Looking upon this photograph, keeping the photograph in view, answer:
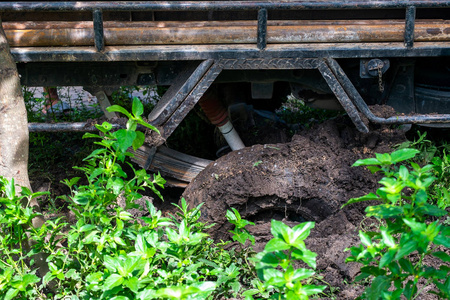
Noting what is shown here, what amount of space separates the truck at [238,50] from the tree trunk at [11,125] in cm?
59

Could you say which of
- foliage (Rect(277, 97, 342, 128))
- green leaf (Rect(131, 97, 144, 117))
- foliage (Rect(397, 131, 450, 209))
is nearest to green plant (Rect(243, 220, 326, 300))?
green leaf (Rect(131, 97, 144, 117))

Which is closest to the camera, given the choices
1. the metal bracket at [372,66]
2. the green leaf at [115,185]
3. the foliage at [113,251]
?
the foliage at [113,251]

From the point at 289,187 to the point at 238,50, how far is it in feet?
3.13

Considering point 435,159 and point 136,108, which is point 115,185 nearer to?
point 136,108

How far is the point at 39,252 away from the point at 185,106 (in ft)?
4.35

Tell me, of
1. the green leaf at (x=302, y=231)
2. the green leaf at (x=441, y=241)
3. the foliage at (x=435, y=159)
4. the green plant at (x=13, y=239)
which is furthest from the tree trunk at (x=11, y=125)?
the foliage at (x=435, y=159)

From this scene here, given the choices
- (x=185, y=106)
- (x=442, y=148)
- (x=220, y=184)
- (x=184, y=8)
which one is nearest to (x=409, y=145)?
(x=442, y=148)

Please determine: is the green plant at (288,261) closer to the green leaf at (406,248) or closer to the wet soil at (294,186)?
the green leaf at (406,248)

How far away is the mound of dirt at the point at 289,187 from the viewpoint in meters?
3.42

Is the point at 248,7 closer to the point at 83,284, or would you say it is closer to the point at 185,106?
the point at 185,106

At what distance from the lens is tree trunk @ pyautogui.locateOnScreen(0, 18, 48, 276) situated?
273cm

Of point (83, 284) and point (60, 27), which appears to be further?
point (60, 27)

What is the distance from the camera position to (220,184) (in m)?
3.48

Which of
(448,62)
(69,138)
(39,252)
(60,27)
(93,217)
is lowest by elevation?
(69,138)
